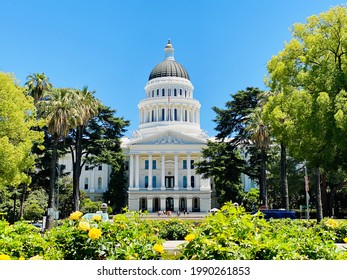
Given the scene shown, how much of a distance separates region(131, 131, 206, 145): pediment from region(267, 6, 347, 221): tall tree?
48.6 metres

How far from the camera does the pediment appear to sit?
73.6m

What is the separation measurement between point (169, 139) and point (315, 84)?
5278 cm

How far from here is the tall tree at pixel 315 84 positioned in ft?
67.4

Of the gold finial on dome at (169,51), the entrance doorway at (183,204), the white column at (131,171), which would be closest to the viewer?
the entrance doorway at (183,204)

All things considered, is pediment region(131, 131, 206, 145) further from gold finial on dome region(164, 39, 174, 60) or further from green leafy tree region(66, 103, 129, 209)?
gold finial on dome region(164, 39, 174, 60)

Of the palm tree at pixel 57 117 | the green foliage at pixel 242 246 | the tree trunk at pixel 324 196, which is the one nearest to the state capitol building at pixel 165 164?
the tree trunk at pixel 324 196

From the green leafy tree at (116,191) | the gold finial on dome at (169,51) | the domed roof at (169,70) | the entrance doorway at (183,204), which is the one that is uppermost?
the gold finial on dome at (169,51)

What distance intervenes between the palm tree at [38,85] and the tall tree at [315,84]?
24.4m

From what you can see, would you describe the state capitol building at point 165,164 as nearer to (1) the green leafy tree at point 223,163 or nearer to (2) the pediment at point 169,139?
(2) the pediment at point 169,139

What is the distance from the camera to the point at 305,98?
21844 millimetres

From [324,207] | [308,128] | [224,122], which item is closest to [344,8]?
[308,128]

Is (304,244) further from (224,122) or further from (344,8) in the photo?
(224,122)

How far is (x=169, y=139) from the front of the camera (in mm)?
74000

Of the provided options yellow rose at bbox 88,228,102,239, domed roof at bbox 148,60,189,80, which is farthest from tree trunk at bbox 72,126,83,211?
domed roof at bbox 148,60,189,80
